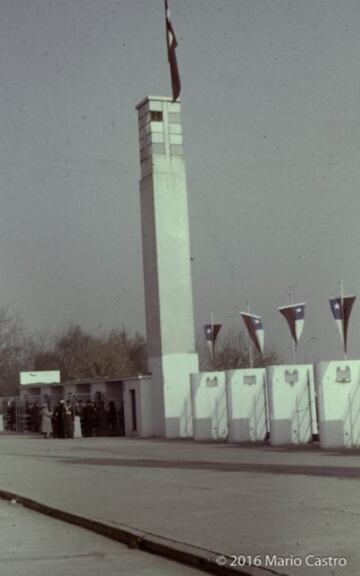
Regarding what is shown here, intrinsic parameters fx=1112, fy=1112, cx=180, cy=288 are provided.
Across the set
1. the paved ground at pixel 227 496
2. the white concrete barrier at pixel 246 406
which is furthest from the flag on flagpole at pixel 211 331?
the paved ground at pixel 227 496

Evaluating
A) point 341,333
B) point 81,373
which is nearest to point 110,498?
point 341,333

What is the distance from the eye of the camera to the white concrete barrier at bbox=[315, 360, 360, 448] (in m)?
31.0

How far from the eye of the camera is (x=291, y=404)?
34344mm

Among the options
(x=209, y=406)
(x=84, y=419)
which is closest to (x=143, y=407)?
(x=84, y=419)

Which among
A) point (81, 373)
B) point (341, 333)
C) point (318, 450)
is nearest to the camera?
point (318, 450)

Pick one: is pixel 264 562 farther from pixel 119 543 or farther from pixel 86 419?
pixel 86 419

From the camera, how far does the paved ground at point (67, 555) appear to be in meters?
10.5

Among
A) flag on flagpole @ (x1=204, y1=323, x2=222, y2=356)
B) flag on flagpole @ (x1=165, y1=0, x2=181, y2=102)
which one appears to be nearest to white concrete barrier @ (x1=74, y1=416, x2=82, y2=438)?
flag on flagpole @ (x1=204, y1=323, x2=222, y2=356)

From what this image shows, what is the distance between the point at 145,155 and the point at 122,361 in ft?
188

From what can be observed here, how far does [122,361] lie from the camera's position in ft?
347

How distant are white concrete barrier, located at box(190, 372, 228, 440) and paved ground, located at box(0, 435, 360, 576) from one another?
8.71 meters

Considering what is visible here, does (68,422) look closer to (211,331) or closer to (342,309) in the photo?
(211,331)

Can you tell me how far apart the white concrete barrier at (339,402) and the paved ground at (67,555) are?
1674 centimetres

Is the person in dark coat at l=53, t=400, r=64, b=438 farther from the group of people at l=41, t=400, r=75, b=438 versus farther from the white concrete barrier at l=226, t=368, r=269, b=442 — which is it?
the white concrete barrier at l=226, t=368, r=269, b=442
